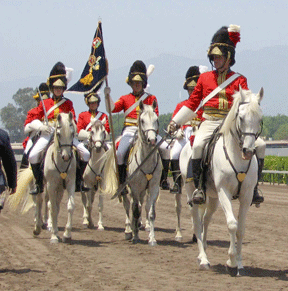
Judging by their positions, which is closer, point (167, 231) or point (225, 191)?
point (225, 191)

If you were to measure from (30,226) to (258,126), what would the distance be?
9.15 meters

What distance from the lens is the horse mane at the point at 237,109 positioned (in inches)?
381

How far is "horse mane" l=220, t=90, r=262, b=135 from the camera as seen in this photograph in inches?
381

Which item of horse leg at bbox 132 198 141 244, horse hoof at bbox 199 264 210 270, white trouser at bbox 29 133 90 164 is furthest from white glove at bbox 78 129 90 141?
horse hoof at bbox 199 264 210 270

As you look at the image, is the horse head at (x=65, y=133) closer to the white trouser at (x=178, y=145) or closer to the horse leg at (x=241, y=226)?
the white trouser at (x=178, y=145)

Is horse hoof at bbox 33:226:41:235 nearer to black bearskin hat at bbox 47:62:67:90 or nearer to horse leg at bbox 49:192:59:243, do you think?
horse leg at bbox 49:192:59:243

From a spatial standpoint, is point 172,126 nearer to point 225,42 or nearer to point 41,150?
point 225,42

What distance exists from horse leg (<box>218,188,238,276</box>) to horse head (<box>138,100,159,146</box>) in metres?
3.41

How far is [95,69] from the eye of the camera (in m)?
15.3

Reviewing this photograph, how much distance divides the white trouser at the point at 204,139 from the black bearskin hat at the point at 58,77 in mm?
5293

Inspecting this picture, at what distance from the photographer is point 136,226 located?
562 inches

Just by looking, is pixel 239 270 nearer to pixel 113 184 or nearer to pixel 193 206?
pixel 193 206

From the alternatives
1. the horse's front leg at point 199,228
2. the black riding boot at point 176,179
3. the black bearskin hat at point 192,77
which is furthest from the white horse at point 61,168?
the horse's front leg at point 199,228

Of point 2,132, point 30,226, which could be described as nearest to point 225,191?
point 2,132
